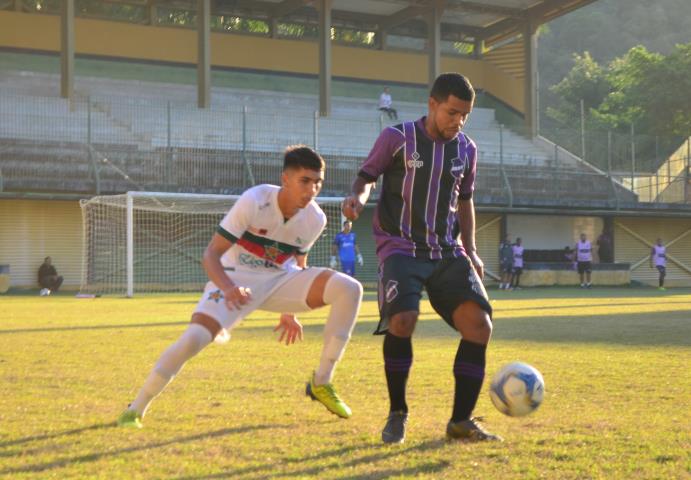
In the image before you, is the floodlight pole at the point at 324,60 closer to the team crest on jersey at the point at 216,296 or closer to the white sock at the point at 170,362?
the team crest on jersey at the point at 216,296

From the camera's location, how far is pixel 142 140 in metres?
31.5

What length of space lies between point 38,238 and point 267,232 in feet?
83.9

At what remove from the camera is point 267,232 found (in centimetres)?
591

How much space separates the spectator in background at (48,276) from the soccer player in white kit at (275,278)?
2389cm

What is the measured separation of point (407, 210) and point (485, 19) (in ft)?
132

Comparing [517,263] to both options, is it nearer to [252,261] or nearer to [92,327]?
[92,327]

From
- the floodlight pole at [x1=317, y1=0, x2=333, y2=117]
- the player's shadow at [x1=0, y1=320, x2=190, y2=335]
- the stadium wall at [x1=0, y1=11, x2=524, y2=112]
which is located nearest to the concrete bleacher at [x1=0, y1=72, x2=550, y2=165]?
the stadium wall at [x1=0, y1=11, x2=524, y2=112]

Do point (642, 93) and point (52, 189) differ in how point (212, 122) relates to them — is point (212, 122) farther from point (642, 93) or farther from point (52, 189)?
point (642, 93)

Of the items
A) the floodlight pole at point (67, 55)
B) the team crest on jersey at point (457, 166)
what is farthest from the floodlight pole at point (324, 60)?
the team crest on jersey at point (457, 166)

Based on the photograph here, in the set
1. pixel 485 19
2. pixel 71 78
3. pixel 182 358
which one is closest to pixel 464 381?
pixel 182 358

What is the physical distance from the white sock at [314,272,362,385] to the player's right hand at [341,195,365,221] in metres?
0.85

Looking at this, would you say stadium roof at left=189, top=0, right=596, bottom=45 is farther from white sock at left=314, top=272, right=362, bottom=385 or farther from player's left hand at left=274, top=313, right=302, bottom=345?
white sock at left=314, top=272, right=362, bottom=385

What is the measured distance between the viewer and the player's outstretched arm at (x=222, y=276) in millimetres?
5336

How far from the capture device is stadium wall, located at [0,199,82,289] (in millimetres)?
29594
